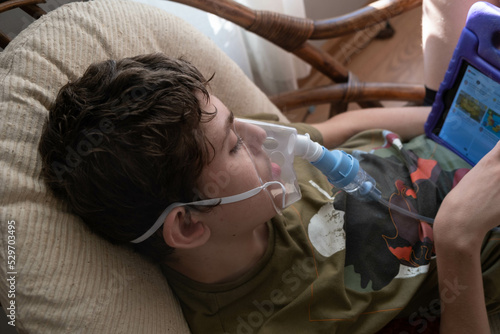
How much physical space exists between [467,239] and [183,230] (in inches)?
19.9

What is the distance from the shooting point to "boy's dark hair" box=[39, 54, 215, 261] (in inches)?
30.4

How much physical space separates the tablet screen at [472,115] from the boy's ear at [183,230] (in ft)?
1.82

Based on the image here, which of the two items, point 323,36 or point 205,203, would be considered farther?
point 323,36

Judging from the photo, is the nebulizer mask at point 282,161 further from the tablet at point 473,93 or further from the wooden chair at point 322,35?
the wooden chair at point 322,35

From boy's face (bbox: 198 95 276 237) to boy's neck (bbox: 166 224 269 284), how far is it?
43 mm

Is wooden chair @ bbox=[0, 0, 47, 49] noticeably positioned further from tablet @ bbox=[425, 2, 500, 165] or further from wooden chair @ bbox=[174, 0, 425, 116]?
tablet @ bbox=[425, 2, 500, 165]

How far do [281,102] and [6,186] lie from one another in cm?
82

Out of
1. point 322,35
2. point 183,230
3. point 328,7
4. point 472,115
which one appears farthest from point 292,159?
point 328,7

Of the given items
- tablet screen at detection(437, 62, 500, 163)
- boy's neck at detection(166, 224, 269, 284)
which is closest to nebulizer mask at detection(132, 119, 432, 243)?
boy's neck at detection(166, 224, 269, 284)

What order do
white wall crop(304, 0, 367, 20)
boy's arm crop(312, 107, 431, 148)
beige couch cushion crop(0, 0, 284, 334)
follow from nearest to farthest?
beige couch cushion crop(0, 0, 284, 334) < boy's arm crop(312, 107, 431, 148) < white wall crop(304, 0, 367, 20)

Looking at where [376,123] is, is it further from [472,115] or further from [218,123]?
[218,123]

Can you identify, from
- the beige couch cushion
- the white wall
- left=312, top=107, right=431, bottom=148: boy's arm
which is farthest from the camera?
the white wall

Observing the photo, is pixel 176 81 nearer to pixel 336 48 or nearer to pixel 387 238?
pixel 387 238

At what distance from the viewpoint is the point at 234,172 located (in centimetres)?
86
